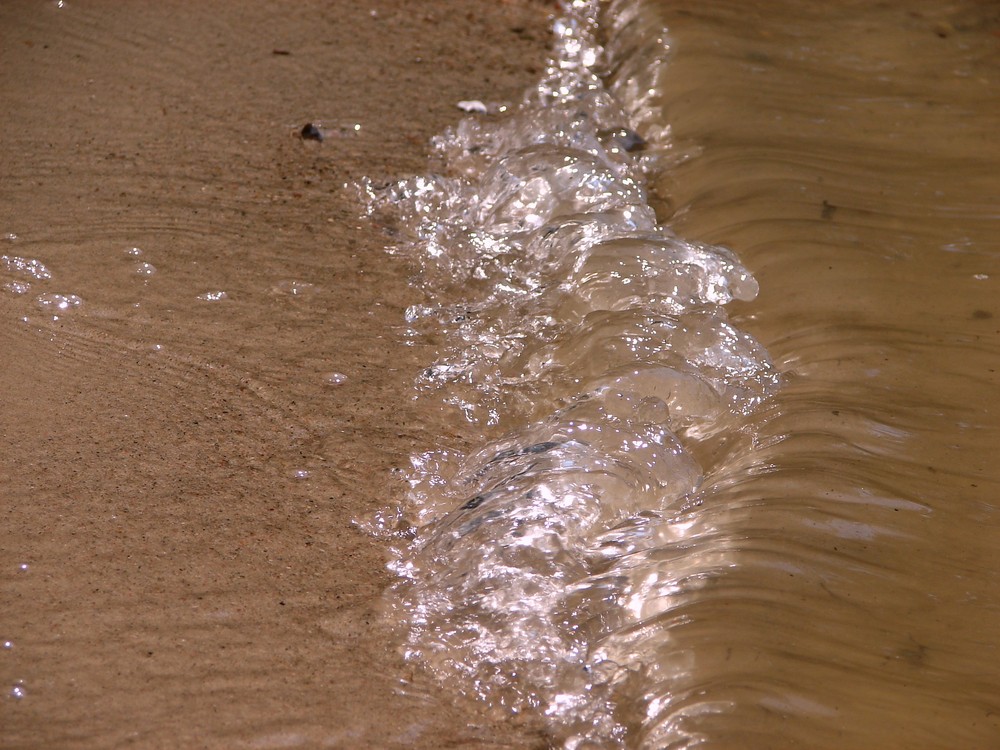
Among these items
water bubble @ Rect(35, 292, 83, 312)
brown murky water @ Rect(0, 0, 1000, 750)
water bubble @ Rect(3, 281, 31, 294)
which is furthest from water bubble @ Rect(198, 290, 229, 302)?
water bubble @ Rect(3, 281, 31, 294)

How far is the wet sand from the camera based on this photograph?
4.62 feet

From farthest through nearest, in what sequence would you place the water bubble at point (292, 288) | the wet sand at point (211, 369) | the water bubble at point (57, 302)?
the water bubble at point (292, 288), the water bubble at point (57, 302), the wet sand at point (211, 369)

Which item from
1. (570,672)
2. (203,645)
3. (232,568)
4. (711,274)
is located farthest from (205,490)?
(711,274)

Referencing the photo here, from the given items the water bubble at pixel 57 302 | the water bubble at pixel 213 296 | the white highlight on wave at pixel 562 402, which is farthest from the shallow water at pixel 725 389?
the water bubble at pixel 57 302

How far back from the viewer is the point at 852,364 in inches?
77.0

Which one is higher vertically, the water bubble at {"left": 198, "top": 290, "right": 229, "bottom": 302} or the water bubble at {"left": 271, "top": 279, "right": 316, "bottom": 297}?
the water bubble at {"left": 271, "top": 279, "right": 316, "bottom": 297}

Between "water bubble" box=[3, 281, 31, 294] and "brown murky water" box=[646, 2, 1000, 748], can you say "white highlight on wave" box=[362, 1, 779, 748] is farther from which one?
"water bubble" box=[3, 281, 31, 294]

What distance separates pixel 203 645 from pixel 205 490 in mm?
326

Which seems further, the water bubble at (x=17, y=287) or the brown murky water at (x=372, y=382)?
the water bubble at (x=17, y=287)

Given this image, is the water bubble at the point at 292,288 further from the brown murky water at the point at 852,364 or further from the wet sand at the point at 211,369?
the brown murky water at the point at 852,364

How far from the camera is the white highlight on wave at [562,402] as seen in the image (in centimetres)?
151

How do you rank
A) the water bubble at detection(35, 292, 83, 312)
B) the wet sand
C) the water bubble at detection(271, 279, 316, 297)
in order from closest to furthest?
the wet sand → the water bubble at detection(35, 292, 83, 312) → the water bubble at detection(271, 279, 316, 297)

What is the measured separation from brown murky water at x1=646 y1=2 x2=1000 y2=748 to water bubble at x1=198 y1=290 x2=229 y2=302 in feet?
3.53

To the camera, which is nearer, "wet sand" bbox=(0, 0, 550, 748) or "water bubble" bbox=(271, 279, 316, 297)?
"wet sand" bbox=(0, 0, 550, 748)
